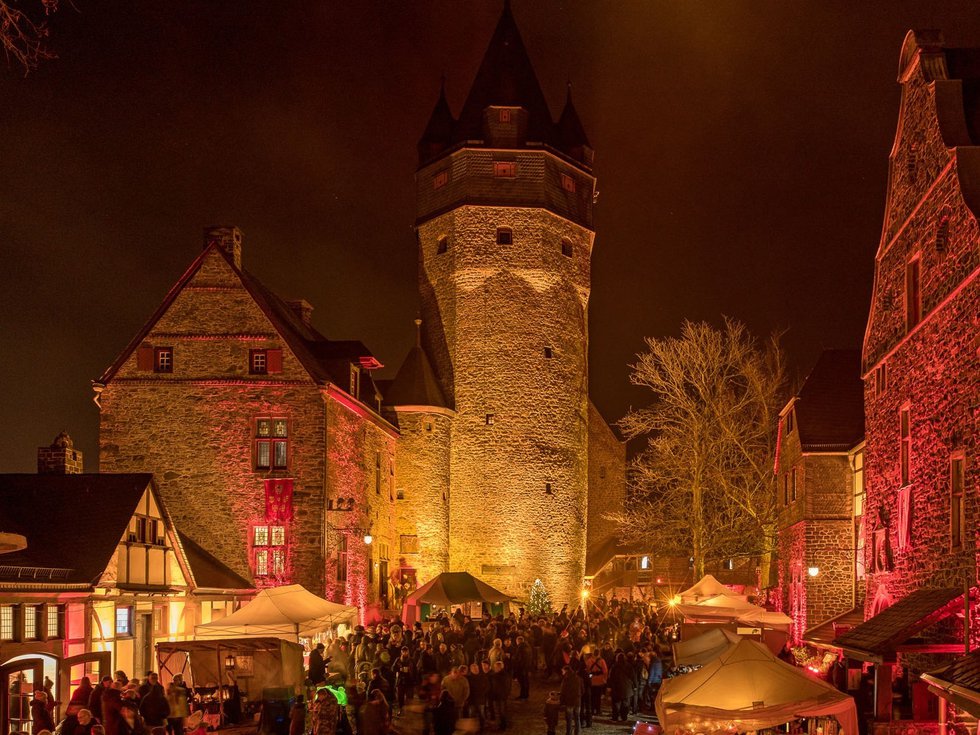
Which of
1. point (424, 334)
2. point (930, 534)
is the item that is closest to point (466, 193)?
point (424, 334)

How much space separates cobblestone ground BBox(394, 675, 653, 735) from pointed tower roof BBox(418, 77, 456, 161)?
30.3 metres

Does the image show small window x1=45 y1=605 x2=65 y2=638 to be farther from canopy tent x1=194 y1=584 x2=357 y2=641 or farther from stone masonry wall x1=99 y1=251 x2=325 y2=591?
stone masonry wall x1=99 y1=251 x2=325 y2=591

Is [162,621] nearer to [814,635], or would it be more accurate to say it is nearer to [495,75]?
[814,635]

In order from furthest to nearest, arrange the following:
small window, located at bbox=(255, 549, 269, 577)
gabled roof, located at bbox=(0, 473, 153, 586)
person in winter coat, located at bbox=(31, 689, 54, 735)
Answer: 1. small window, located at bbox=(255, 549, 269, 577)
2. gabled roof, located at bbox=(0, 473, 153, 586)
3. person in winter coat, located at bbox=(31, 689, 54, 735)

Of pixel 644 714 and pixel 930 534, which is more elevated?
pixel 930 534

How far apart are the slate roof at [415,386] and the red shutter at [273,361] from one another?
11853mm

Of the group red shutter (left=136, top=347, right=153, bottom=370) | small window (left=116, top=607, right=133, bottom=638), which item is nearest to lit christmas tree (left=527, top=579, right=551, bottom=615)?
red shutter (left=136, top=347, right=153, bottom=370)

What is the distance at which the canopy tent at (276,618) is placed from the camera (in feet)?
70.9

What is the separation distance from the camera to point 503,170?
48.6 metres

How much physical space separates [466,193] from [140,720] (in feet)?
112

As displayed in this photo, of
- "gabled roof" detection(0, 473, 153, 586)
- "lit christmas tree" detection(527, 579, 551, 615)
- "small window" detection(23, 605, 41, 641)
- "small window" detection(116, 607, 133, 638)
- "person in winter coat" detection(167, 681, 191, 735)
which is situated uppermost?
"gabled roof" detection(0, 473, 153, 586)

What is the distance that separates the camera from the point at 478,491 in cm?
4691

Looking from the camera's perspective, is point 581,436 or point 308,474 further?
point 581,436

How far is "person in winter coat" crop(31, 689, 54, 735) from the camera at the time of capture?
16109 mm
